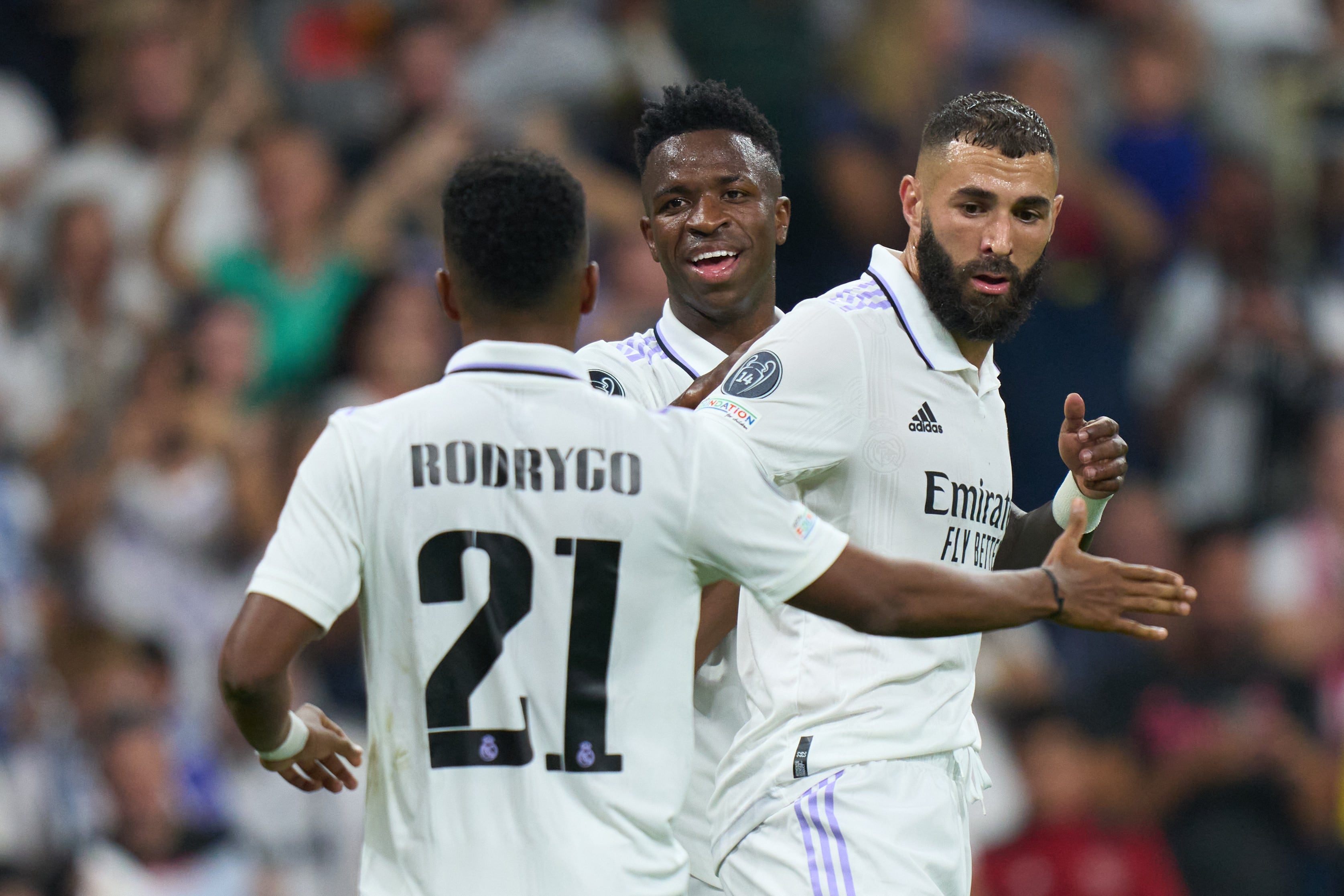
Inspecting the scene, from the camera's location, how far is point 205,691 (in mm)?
7824

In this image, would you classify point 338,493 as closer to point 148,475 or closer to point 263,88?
point 148,475

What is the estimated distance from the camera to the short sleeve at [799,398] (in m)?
3.65

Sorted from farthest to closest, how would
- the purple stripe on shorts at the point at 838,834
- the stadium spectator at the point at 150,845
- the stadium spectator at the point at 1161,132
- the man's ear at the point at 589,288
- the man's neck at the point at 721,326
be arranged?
1. the stadium spectator at the point at 1161,132
2. the stadium spectator at the point at 150,845
3. the man's neck at the point at 721,326
4. the purple stripe on shorts at the point at 838,834
5. the man's ear at the point at 589,288

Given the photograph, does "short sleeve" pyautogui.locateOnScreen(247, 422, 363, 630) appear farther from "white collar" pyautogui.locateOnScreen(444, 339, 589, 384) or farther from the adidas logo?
the adidas logo

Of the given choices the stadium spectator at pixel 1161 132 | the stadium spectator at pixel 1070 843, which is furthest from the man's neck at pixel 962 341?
the stadium spectator at pixel 1161 132

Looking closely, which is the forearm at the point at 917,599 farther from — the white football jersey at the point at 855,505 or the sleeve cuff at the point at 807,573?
the white football jersey at the point at 855,505

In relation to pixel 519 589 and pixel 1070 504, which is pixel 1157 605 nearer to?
pixel 1070 504

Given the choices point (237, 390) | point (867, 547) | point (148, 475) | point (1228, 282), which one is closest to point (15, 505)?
point (148, 475)

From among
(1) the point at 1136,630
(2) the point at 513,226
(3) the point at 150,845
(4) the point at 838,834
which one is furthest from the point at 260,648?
(3) the point at 150,845

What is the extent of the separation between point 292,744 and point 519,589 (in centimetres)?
59

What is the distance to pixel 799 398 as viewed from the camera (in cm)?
369

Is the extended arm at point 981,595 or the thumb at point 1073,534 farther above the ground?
the thumb at point 1073,534

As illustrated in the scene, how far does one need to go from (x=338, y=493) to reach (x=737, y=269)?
1.79 m

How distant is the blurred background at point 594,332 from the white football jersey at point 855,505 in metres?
3.87
